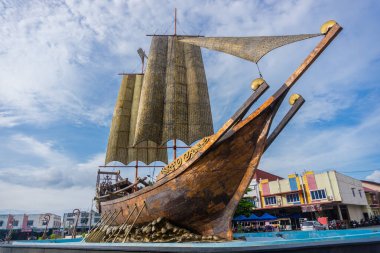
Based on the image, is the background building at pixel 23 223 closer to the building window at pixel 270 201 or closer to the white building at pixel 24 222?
the white building at pixel 24 222

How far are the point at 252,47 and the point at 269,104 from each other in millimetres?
1810

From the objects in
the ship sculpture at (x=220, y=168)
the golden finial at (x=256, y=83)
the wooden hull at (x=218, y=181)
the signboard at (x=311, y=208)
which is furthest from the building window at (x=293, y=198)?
the golden finial at (x=256, y=83)

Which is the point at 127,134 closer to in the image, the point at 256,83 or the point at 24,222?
the point at 256,83

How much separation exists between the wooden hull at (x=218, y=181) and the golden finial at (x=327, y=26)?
2.30 m

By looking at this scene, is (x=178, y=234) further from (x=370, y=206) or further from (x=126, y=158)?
(x=370, y=206)

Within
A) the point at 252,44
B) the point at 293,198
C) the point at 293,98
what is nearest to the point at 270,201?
the point at 293,198

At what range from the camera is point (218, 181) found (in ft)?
24.3

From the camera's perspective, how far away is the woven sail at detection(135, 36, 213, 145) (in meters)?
15.3

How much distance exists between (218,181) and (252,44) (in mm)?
4227

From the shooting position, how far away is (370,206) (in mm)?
31734

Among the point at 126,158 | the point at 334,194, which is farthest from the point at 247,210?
the point at 126,158

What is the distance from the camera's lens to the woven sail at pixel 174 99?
50.1 feet

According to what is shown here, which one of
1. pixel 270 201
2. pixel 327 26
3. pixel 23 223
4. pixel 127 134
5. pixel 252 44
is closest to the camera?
pixel 327 26

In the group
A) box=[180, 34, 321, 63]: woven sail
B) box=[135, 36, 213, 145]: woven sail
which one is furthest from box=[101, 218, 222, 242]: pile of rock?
box=[135, 36, 213, 145]: woven sail
